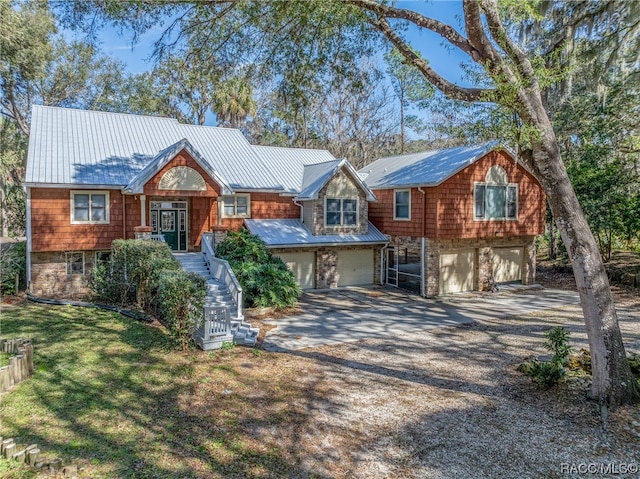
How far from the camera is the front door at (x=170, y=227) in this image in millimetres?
16750

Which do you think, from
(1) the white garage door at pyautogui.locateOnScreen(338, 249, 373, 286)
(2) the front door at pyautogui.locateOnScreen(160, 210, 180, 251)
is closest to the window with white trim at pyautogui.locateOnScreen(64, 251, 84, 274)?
(2) the front door at pyautogui.locateOnScreen(160, 210, 180, 251)

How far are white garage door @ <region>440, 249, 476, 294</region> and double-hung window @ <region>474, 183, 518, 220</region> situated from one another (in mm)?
1868

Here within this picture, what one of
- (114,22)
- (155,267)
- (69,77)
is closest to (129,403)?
(155,267)

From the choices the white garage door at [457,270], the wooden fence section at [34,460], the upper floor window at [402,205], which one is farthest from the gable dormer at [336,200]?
the wooden fence section at [34,460]

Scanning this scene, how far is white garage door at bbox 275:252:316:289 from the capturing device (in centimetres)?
1778

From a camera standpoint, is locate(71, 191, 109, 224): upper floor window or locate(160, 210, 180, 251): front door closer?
locate(71, 191, 109, 224): upper floor window

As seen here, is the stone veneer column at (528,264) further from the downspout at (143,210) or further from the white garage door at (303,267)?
the downspout at (143,210)

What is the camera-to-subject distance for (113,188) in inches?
594

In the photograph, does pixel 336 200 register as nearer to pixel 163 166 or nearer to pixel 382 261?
pixel 382 261

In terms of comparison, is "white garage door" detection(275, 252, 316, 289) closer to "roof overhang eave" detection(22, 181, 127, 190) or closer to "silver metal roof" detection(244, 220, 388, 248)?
"silver metal roof" detection(244, 220, 388, 248)

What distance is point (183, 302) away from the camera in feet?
29.4

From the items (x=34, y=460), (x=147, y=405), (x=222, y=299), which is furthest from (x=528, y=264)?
(x=34, y=460)

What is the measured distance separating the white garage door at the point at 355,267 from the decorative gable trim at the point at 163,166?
6.19 m

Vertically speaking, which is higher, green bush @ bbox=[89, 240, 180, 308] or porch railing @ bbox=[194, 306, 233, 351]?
green bush @ bbox=[89, 240, 180, 308]
